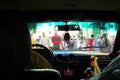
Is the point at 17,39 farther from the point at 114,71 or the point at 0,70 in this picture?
the point at 114,71

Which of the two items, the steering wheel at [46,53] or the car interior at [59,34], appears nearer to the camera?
the car interior at [59,34]

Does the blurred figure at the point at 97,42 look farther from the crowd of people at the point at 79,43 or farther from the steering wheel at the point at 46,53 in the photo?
the steering wheel at the point at 46,53

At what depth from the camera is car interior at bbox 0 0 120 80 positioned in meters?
3.14

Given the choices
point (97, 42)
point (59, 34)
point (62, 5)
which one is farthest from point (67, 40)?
point (62, 5)

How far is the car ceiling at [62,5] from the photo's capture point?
4703 millimetres

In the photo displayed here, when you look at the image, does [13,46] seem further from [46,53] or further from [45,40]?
[45,40]

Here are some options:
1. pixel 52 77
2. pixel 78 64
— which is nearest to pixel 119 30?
pixel 78 64

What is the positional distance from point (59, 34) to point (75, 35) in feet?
1.45

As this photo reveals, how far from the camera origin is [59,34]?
6.87 metres

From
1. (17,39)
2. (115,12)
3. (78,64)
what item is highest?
(115,12)

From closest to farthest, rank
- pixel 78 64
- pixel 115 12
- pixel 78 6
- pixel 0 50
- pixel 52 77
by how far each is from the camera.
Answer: pixel 0 50 < pixel 52 77 < pixel 78 6 < pixel 115 12 < pixel 78 64

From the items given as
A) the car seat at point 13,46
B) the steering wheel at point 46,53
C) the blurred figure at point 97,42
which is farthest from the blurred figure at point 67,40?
the car seat at point 13,46

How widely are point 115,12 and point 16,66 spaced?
8.87 ft

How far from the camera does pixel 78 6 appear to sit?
16.4ft
